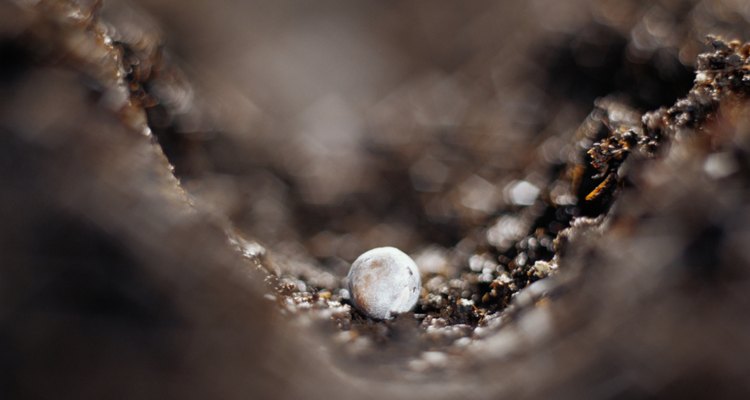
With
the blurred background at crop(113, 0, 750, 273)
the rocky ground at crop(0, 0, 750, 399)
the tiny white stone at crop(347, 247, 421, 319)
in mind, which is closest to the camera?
the rocky ground at crop(0, 0, 750, 399)

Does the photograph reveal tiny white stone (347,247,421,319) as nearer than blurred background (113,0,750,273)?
Yes

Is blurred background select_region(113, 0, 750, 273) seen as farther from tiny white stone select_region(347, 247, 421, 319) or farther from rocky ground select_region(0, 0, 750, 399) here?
tiny white stone select_region(347, 247, 421, 319)

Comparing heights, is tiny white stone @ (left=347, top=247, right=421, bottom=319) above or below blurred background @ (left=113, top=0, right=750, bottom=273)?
below

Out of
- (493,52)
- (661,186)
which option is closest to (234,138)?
(493,52)

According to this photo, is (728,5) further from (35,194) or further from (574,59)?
(35,194)

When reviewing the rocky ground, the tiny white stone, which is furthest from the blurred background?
the tiny white stone

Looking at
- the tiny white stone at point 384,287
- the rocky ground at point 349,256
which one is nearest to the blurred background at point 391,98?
the rocky ground at point 349,256

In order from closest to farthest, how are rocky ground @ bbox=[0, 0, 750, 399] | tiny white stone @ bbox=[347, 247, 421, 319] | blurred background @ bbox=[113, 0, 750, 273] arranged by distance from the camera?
rocky ground @ bbox=[0, 0, 750, 399]
tiny white stone @ bbox=[347, 247, 421, 319]
blurred background @ bbox=[113, 0, 750, 273]

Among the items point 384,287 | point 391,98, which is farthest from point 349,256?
point 391,98
